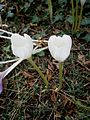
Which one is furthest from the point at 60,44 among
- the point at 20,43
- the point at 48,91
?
the point at 48,91

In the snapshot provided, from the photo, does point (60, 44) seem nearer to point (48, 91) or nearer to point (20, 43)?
point (20, 43)

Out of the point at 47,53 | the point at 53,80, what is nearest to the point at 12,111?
the point at 53,80

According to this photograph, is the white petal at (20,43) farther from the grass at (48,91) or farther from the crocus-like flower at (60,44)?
the grass at (48,91)

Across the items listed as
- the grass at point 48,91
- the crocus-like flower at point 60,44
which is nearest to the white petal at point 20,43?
the crocus-like flower at point 60,44

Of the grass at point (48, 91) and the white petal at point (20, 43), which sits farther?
the grass at point (48, 91)

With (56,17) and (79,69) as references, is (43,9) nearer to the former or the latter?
(56,17)

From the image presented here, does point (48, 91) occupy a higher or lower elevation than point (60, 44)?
lower

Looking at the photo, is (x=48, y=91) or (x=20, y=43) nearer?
(x=20, y=43)

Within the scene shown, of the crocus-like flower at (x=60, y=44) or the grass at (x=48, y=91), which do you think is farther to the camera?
the grass at (x=48, y=91)

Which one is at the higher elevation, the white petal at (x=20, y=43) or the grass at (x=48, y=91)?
the white petal at (x=20, y=43)
